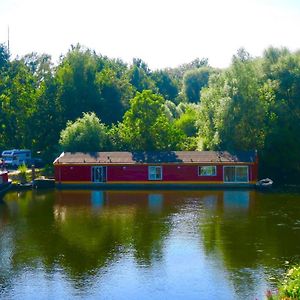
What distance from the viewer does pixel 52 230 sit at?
112ft

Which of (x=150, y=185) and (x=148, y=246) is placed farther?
(x=150, y=185)

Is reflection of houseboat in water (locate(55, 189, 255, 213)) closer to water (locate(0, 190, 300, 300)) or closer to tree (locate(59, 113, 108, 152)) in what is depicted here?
water (locate(0, 190, 300, 300))

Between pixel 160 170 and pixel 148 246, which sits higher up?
pixel 160 170

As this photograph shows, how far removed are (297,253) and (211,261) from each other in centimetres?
466

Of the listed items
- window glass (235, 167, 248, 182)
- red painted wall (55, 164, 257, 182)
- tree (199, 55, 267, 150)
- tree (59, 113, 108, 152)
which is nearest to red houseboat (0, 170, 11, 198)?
red painted wall (55, 164, 257, 182)

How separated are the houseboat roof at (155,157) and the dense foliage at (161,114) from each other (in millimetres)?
3519

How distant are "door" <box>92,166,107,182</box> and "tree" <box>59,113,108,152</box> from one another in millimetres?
5495

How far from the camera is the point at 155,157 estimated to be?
52875 mm

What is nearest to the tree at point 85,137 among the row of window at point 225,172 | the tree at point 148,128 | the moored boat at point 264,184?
the tree at point 148,128

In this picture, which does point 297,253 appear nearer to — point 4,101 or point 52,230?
point 52,230

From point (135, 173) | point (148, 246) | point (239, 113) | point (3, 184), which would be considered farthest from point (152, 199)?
point (239, 113)

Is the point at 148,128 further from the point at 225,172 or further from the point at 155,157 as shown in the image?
the point at 225,172

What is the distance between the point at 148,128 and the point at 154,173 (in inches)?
305

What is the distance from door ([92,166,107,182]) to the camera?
52.5 m
